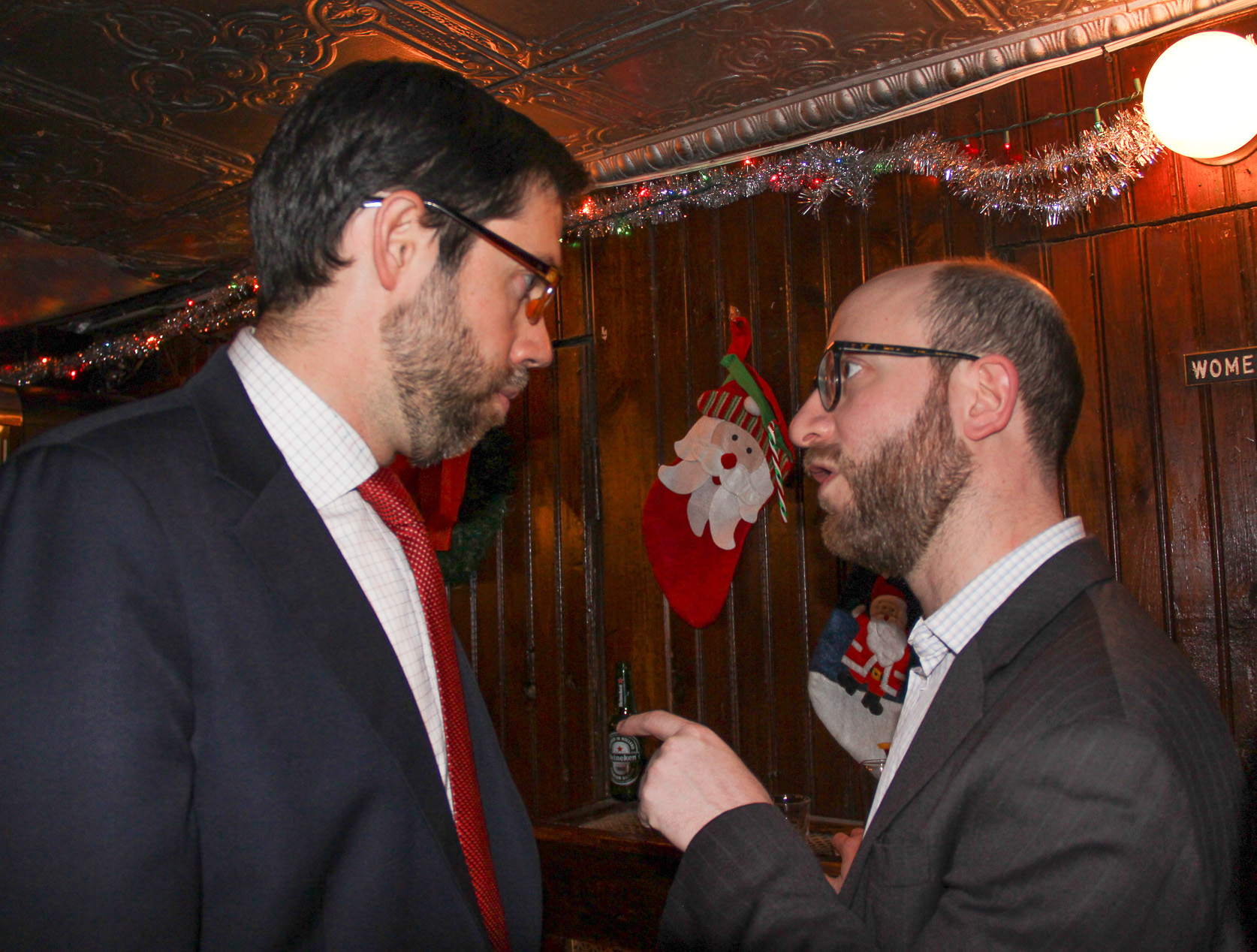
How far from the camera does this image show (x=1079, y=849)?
946 mm

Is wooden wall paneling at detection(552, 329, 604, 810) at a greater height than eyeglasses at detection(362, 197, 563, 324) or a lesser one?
lesser

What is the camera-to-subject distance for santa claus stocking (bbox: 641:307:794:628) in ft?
10.0

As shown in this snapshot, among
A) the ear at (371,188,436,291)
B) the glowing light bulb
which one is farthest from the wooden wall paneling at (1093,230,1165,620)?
the ear at (371,188,436,291)

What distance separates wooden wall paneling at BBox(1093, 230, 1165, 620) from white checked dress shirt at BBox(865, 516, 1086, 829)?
1402 mm

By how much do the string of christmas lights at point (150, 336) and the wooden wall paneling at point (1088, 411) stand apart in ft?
11.7

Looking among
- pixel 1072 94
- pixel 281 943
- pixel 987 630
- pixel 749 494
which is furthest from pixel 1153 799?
pixel 1072 94

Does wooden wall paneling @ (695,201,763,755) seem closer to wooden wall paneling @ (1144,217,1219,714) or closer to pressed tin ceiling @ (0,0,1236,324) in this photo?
pressed tin ceiling @ (0,0,1236,324)

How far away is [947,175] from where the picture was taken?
2.77 metres

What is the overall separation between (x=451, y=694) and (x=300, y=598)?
29 cm

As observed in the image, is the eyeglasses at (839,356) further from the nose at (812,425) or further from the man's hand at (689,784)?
the man's hand at (689,784)

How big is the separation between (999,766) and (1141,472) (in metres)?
1.87

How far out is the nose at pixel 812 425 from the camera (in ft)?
5.33

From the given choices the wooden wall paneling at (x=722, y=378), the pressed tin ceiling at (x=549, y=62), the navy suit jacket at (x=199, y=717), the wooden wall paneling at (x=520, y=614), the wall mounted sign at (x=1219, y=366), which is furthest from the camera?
the wooden wall paneling at (x=520, y=614)

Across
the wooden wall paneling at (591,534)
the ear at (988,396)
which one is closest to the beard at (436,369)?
the ear at (988,396)
